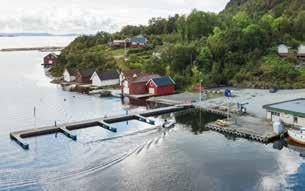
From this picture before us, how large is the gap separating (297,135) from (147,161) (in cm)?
1310

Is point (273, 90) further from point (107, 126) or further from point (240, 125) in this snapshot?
point (107, 126)

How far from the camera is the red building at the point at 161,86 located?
5666 centimetres

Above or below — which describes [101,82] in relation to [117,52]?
below

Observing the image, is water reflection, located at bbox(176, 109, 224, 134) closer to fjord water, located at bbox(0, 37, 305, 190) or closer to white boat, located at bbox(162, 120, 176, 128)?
fjord water, located at bbox(0, 37, 305, 190)

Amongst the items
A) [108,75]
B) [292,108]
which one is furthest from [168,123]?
[108,75]

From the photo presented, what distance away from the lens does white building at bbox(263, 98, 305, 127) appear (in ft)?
118

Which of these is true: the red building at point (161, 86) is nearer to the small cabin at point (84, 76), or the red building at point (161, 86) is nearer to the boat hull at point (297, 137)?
the small cabin at point (84, 76)

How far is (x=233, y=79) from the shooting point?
6212cm

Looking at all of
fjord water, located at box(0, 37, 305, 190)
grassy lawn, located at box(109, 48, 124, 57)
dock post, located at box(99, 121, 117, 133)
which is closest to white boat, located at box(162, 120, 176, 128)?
fjord water, located at box(0, 37, 305, 190)

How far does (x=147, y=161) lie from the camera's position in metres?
29.2

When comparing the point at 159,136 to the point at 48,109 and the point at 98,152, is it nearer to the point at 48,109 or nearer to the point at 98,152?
the point at 98,152

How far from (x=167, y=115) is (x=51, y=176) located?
20392 millimetres

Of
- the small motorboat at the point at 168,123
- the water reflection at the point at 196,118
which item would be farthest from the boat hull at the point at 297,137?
the small motorboat at the point at 168,123

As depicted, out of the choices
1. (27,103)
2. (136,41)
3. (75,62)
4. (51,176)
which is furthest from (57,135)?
(136,41)
